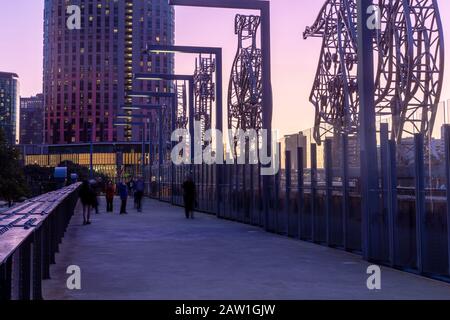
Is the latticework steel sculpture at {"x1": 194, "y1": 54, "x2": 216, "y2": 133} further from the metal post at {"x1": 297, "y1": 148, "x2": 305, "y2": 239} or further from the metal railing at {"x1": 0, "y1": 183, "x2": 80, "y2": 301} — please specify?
the metal railing at {"x1": 0, "y1": 183, "x2": 80, "y2": 301}

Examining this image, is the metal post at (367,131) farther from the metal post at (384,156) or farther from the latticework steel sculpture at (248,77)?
the latticework steel sculpture at (248,77)

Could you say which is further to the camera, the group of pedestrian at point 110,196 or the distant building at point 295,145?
the group of pedestrian at point 110,196

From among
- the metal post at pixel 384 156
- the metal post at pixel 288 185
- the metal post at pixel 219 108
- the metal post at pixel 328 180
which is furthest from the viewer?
the metal post at pixel 219 108

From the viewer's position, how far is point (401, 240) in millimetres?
10438

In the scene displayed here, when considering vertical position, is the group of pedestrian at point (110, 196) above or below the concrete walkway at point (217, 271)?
above

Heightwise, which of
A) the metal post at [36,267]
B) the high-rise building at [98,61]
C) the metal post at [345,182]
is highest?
the high-rise building at [98,61]

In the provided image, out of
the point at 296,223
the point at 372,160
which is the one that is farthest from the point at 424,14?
the point at 372,160

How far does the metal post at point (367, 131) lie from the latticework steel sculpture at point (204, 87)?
92.2 feet

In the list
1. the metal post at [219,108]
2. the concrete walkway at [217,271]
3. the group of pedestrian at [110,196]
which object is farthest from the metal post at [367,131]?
the metal post at [219,108]

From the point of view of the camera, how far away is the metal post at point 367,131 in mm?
11234

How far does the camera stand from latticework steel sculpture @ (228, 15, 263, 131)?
35188 mm

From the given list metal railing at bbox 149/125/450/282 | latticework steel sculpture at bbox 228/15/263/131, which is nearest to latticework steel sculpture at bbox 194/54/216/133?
latticework steel sculpture at bbox 228/15/263/131

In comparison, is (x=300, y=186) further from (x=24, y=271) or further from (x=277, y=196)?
(x=24, y=271)

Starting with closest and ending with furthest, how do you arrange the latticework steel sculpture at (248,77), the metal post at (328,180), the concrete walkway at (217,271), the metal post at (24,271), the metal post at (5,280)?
the metal post at (5,280) < the metal post at (24,271) < the concrete walkway at (217,271) < the metal post at (328,180) < the latticework steel sculpture at (248,77)
